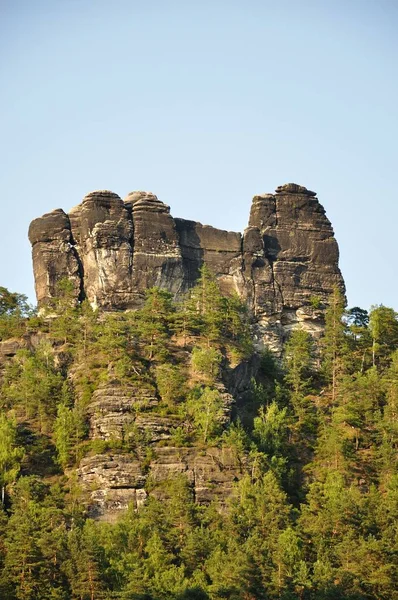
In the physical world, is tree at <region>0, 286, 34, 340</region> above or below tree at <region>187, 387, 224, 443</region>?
above

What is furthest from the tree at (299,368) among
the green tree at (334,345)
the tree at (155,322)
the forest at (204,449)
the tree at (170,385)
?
the tree at (155,322)

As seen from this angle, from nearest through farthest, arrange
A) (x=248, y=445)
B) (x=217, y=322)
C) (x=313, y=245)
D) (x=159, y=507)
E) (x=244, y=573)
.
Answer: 1. (x=244, y=573)
2. (x=159, y=507)
3. (x=248, y=445)
4. (x=217, y=322)
5. (x=313, y=245)

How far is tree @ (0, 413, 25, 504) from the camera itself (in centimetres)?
9000

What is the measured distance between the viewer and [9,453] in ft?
301

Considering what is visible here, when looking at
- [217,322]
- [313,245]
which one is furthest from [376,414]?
[313,245]

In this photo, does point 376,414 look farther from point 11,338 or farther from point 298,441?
point 11,338

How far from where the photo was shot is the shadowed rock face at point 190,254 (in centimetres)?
10788

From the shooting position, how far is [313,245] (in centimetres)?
11462

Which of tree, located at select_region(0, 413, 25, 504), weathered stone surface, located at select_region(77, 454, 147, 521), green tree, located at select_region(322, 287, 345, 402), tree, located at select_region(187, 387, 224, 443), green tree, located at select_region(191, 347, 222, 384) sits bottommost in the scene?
weathered stone surface, located at select_region(77, 454, 147, 521)

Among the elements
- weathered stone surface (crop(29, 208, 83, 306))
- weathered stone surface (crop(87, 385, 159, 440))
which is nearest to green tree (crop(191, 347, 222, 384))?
weathered stone surface (crop(87, 385, 159, 440))

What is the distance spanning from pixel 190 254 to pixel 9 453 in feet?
80.0

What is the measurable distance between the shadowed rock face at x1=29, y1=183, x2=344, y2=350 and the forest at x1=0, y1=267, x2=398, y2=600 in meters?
1.92

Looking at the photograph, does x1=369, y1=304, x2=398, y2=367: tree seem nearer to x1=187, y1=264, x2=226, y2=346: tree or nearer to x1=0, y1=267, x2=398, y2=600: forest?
x1=0, y1=267, x2=398, y2=600: forest

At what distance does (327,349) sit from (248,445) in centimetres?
1510
